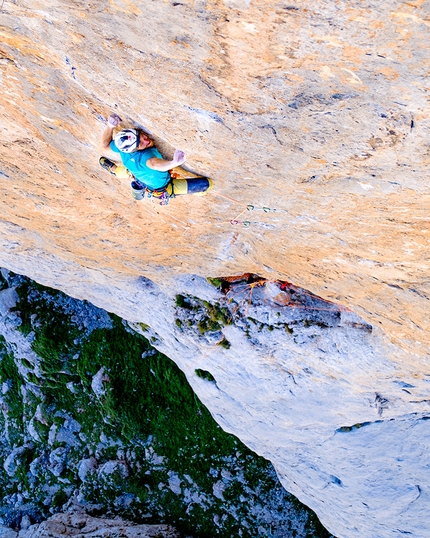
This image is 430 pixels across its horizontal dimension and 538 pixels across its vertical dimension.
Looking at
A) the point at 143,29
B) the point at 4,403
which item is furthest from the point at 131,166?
the point at 4,403

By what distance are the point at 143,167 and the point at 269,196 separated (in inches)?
45.2

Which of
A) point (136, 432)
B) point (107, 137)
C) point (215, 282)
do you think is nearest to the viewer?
point (107, 137)

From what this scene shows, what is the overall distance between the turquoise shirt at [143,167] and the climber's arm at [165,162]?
38mm

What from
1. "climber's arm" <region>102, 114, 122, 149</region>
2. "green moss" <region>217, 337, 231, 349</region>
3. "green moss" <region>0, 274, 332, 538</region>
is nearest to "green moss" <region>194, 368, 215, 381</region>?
"green moss" <region>217, 337, 231, 349</region>

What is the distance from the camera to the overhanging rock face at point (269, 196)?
2.73 m

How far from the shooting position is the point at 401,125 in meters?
2.88

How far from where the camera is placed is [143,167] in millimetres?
4109

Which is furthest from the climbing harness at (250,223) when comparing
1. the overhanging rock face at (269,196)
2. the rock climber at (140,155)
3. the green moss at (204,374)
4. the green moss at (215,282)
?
the green moss at (204,374)

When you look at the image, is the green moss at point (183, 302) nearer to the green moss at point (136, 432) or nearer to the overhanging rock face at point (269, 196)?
the overhanging rock face at point (269, 196)

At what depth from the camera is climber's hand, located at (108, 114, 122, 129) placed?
3.87 meters

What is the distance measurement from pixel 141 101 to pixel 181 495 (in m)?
9.52

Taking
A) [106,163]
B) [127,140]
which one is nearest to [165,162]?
[127,140]

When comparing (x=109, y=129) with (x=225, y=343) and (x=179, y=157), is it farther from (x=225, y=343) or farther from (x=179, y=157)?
(x=225, y=343)

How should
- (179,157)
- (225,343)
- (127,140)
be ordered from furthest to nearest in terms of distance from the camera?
1. (225,343)
2. (179,157)
3. (127,140)
